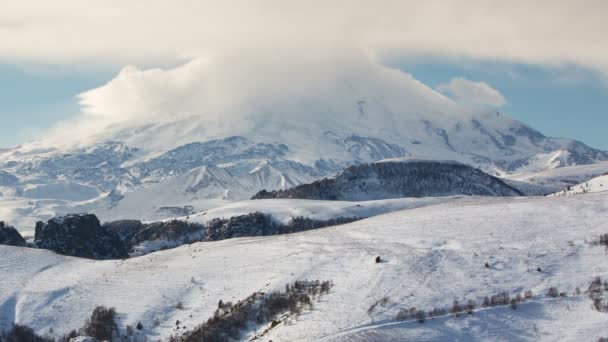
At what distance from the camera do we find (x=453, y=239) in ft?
250

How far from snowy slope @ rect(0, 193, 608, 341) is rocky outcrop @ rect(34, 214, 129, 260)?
4459 centimetres

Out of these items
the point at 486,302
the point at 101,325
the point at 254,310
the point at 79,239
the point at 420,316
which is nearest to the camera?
the point at 420,316

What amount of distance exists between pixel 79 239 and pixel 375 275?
94326 millimetres

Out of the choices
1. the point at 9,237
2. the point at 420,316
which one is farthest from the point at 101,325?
the point at 9,237

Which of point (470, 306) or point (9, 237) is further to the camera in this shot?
point (9, 237)

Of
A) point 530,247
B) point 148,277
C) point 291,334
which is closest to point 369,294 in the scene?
point 291,334

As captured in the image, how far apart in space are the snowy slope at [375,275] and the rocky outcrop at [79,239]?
44594 millimetres

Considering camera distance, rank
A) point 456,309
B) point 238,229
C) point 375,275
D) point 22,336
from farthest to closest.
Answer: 1. point 238,229
2. point 22,336
3. point 375,275
4. point 456,309

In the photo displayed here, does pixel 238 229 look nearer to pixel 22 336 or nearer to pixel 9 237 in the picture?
pixel 9 237

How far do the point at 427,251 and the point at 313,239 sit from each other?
21.4 m

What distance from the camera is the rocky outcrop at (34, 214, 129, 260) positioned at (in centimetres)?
14288

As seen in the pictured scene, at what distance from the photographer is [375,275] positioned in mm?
64375

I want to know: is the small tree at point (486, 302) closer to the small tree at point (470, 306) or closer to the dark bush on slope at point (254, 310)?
the small tree at point (470, 306)

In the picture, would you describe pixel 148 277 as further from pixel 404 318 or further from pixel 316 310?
pixel 404 318
